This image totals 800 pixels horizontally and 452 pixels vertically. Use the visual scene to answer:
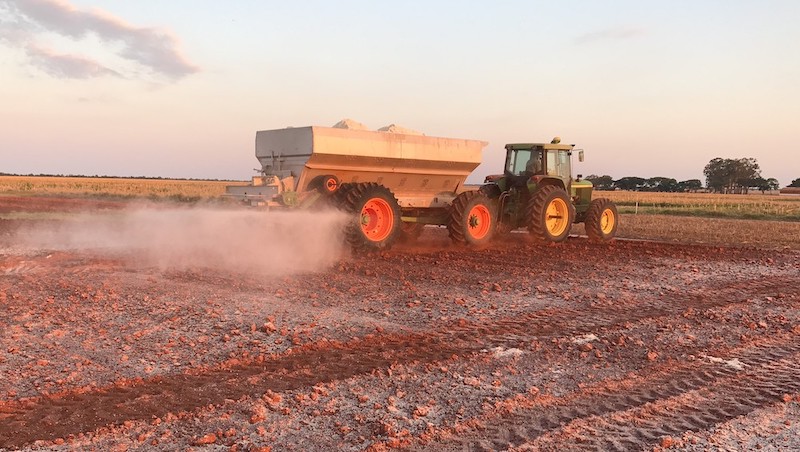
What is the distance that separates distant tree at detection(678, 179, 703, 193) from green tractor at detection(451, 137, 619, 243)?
347ft

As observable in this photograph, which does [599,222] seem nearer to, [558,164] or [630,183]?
[558,164]

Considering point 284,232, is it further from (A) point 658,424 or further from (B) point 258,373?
(A) point 658,424

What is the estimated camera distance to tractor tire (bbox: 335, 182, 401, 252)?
11633 mm

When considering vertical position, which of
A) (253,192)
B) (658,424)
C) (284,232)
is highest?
(253,192)

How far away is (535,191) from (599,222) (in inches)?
102

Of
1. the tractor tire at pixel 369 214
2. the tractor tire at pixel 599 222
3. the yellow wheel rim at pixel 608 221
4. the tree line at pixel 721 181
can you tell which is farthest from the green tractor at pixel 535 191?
the tree line at pixel 721 181

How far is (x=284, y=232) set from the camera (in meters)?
11.5

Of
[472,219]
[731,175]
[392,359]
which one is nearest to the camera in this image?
[392,359]

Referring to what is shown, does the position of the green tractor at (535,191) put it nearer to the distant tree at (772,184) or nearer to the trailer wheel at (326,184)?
the trailer wheel at (326,184)

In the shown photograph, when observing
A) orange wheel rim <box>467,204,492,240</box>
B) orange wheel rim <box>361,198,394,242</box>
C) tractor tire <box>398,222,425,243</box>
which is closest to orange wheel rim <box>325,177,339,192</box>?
orange wheel rim <box>361,198,394,242</box>

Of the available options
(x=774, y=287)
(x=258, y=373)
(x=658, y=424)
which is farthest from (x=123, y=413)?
(x=774, y=287)

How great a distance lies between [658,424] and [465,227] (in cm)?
930

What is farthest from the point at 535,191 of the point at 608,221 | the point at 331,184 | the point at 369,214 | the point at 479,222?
the point at 331,184

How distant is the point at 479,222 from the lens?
14047mm
